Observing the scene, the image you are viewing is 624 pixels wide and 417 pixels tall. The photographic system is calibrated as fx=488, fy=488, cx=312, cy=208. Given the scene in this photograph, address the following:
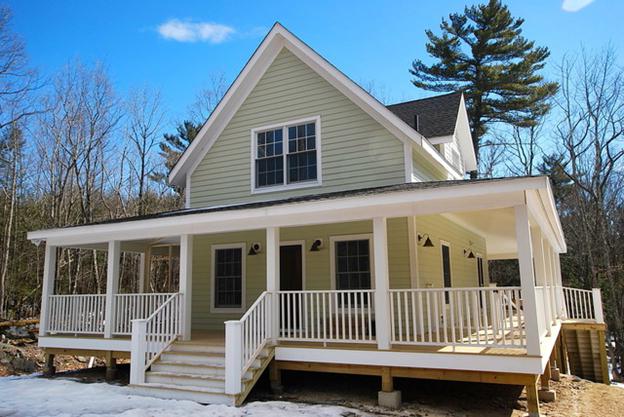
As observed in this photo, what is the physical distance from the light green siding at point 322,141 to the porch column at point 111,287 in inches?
108

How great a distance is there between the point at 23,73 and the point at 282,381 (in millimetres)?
17381

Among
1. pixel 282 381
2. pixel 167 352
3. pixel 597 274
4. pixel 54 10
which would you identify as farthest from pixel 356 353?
pixel 597 274

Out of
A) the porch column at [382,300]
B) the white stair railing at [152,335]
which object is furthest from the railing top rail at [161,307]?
the porch column at [382,300]

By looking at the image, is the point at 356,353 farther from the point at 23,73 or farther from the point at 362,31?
the point at 23,73

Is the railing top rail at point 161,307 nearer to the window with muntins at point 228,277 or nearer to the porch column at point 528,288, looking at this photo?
the window with muntins at point 228,277

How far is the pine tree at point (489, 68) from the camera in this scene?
2703cm

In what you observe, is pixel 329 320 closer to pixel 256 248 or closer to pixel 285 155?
pixel 256 248

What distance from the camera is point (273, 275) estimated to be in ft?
29.9

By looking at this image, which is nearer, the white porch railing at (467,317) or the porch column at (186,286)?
the white porch railing at (467,317)

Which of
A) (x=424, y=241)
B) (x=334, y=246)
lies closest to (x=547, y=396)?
(x=424, y=241)

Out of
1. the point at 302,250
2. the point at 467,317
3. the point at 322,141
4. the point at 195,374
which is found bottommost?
the point at 195,374

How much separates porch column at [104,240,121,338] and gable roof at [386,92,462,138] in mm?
8437

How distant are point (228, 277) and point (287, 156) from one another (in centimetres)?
342

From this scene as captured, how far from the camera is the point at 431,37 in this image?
95.7ft
